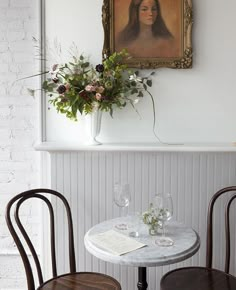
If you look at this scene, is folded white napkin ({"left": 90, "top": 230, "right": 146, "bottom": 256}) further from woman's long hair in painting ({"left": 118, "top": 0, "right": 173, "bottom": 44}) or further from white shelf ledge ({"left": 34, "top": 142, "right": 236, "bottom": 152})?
woman's long hair in painting ({"left": 118, "top": 0, "right": 173, "bottom": 44})

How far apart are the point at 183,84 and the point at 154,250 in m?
1.09

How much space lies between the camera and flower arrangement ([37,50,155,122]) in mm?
2424

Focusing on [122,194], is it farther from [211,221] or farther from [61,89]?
[61,89]

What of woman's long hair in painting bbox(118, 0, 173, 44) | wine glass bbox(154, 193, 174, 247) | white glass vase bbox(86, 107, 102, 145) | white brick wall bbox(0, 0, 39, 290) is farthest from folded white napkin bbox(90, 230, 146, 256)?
woman's long hair in painting bbox(118, 0, 173, 44)

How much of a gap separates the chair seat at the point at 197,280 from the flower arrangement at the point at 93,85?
0.98 m

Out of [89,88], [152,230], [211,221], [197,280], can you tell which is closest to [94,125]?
[89,88]

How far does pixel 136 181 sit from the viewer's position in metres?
2.58

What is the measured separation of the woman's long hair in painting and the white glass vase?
0.47 m

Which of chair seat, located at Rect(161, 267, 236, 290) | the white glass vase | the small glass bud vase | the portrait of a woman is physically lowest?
chair seat, located at Rect(161, 267, 236, 290)

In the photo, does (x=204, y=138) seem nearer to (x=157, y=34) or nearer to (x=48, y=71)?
(x=157, y=34)

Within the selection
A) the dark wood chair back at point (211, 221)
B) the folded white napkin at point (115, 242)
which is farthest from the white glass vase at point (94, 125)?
the dark wood chair back at point (211, 221)

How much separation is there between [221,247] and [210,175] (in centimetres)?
45

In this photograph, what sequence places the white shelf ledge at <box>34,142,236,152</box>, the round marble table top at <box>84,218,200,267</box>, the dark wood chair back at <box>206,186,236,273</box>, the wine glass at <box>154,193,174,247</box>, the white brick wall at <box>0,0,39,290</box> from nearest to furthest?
the round marble table top at <box>84,218,200,267</box>
the wine glass at <box>154,193,174,247</box>
the dark wood chair back at <box>206,186,236,273</box>
the white shelf ledge at <box>34,142,236,152</box>
the white brick wall at <box>0,0,39,290</box>

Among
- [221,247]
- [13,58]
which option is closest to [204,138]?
[221,247]
